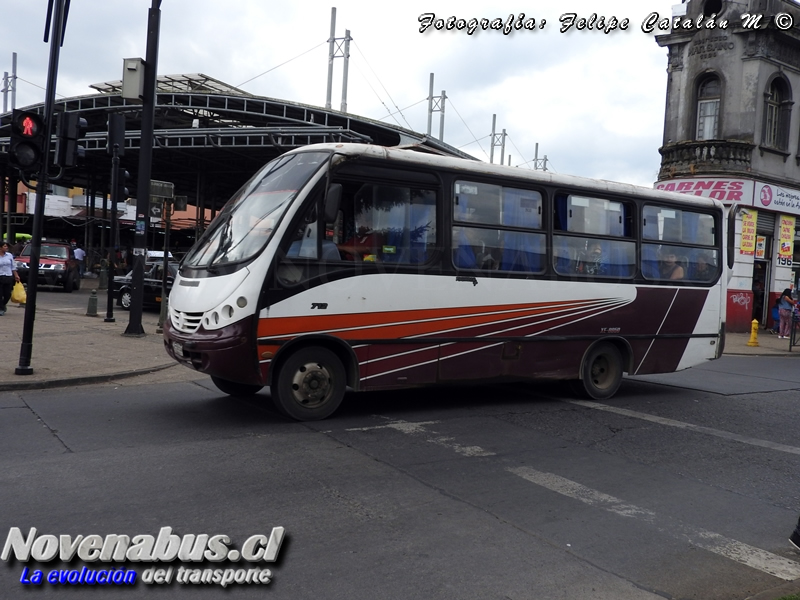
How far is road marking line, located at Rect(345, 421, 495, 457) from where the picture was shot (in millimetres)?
7312

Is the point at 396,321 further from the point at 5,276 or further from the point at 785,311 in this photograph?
the point at 785,311

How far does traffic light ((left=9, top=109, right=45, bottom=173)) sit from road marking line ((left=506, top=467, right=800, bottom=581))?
281 inches

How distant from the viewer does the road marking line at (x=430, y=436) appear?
24.0 ft

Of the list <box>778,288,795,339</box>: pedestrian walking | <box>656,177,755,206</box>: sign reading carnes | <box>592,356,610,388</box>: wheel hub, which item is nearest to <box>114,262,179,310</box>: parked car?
<box>592,356,610,388</box>: wheel hub

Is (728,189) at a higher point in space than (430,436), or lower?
higher

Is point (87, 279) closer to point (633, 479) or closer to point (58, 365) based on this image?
point (58, 365)

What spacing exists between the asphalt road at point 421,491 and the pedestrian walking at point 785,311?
16.6m

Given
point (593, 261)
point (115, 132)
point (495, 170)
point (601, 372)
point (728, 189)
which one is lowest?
point (601, 372)

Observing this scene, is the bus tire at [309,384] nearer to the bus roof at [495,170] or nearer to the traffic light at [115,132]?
the bus roof at [495,170]

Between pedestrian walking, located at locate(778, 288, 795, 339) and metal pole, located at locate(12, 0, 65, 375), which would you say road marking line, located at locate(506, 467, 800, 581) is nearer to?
metal pole, located at locate(12, 0, 65, 375)

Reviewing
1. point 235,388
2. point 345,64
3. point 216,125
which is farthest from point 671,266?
point 345,64

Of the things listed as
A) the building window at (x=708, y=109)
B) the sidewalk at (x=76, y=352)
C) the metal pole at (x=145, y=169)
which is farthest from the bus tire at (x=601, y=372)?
the building window at (x=708, y=109)

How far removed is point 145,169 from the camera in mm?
15578

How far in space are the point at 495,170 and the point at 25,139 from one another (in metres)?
5.91
